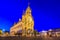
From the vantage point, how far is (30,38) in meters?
10.5

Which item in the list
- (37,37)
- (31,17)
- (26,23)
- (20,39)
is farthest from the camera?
(31,17)

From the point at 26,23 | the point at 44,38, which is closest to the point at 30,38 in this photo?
the point at 44,38

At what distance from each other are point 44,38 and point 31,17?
137 ft

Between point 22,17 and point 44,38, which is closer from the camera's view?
point 44,38

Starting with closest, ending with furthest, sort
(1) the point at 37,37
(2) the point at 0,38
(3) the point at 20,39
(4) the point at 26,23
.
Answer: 1. (2) the point at 0,38
2. (3) the point at 20,39
3. (1) the point at 37,37
4. (4) the point at 26,23

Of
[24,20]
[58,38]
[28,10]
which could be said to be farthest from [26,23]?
[58,38]

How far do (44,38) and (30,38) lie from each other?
116 cm

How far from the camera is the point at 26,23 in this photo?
1948 inches

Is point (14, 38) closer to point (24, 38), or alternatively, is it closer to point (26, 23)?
point (24, 38)

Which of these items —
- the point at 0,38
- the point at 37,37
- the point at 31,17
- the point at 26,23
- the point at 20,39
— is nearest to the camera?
the point at 0,38

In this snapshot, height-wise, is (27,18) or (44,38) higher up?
(27,18)

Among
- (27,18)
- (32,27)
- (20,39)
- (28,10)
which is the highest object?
(28,10)

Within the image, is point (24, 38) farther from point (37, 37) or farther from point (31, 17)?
point (31, 17)

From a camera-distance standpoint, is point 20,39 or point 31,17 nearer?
point 20,39
